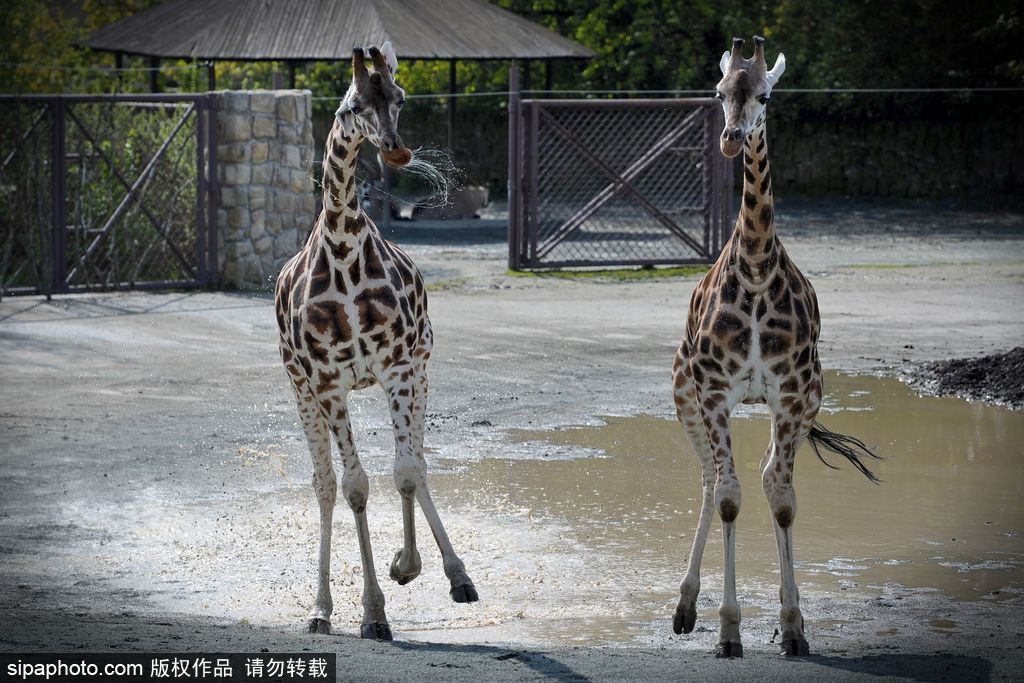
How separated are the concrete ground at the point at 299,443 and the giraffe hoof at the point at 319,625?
0.27 ft

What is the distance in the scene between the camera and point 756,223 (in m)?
5.88

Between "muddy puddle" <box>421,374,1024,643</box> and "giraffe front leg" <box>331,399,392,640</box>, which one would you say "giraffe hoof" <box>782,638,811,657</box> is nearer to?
"muddy puddle" <box>421,374,1024,643</box>

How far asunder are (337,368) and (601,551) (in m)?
1.77

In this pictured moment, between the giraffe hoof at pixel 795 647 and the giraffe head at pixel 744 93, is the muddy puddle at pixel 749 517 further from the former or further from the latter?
the giraffe head at pixel 744 93

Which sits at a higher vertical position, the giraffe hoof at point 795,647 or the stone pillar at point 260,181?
the stone pillar at point 260,181

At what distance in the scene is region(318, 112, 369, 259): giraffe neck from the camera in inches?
248

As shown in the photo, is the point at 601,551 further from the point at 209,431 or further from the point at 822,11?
the point at 822,11

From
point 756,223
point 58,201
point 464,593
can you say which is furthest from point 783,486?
point 58,201

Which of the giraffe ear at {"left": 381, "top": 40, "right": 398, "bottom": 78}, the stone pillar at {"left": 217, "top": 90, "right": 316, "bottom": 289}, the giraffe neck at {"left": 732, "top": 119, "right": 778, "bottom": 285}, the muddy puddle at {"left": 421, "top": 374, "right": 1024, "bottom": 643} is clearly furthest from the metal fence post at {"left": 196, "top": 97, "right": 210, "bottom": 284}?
the giraffe neck at {"left": 732, "top": 119, "right": 778, "bottom": 285}

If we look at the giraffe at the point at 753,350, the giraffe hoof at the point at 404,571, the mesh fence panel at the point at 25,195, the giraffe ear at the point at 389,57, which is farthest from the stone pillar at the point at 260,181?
the giraffe at the point at 753,350

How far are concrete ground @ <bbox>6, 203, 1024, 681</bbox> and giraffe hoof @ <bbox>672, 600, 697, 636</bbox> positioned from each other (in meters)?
0.07

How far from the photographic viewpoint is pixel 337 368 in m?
6.20

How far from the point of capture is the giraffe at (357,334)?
240 inches

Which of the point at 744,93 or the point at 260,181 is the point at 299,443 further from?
the point at 260,181
